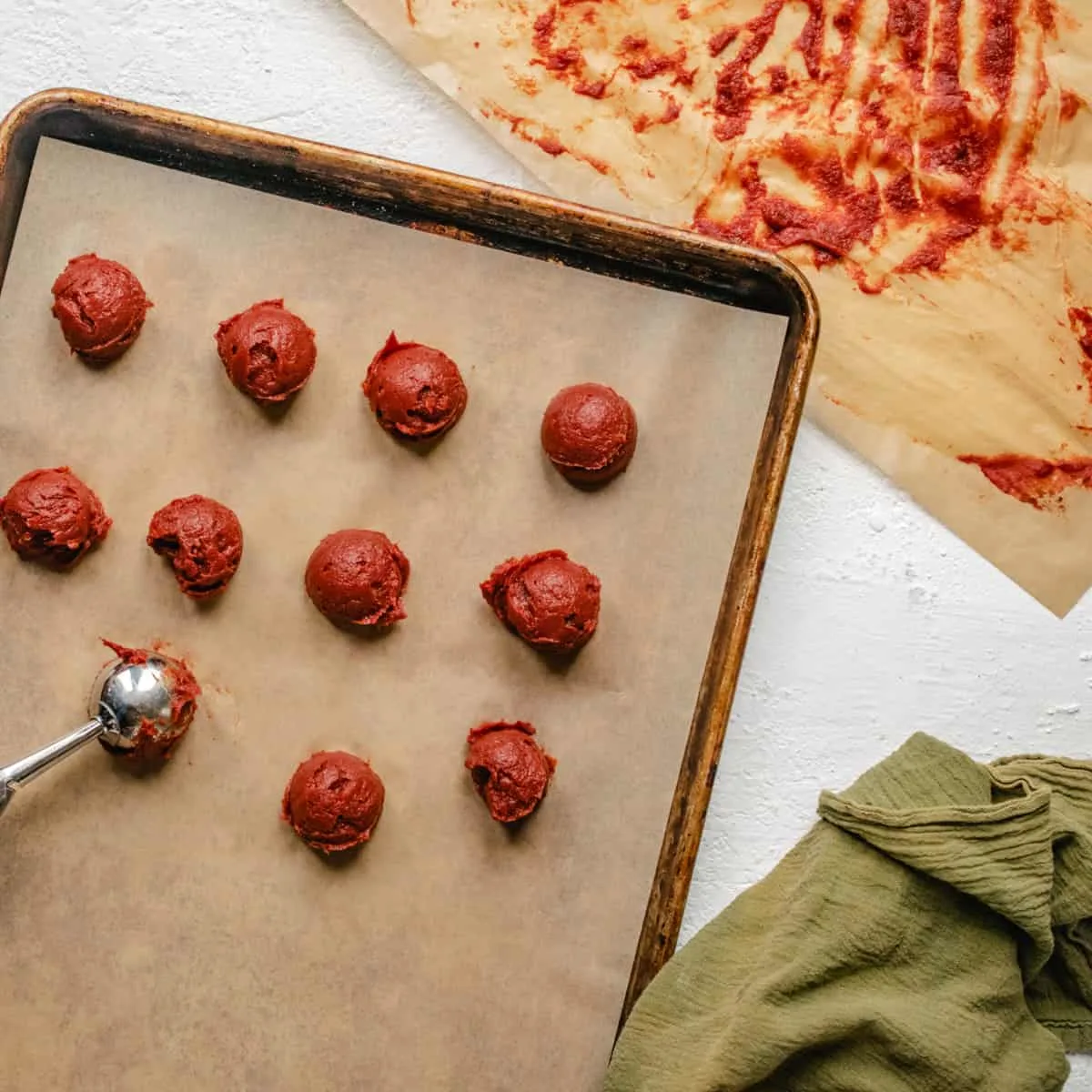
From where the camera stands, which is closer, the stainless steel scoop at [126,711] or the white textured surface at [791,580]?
the stainless steel scoop at [126,711]

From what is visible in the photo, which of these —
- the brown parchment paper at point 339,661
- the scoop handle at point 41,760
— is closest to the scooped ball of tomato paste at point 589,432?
the brown parchment paper at point 339,661

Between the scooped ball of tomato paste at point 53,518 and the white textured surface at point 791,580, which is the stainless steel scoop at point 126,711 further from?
the white textured surface at point 791,580

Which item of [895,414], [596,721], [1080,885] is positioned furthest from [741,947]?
[895,414]

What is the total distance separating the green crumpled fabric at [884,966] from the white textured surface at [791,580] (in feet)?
0.61

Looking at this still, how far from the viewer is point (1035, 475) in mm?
2020

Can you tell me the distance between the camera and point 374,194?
1820mm

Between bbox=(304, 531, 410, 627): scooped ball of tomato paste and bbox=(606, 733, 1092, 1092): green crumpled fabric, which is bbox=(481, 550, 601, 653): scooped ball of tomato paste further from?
bbox=(606, 733, 1092, 1092): green crumpled fabric

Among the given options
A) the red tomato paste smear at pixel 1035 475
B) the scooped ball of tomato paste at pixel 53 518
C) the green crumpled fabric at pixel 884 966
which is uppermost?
the red tomato paste smear at pixel 1035 475

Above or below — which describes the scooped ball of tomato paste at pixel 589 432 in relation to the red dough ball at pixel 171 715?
above

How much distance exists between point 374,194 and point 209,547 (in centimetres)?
59

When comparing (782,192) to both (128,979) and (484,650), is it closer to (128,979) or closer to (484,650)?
(484,650)

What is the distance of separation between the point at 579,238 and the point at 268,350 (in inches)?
19.6

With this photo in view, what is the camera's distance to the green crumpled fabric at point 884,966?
1747 mm

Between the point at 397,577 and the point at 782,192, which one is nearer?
the point at 397,577
